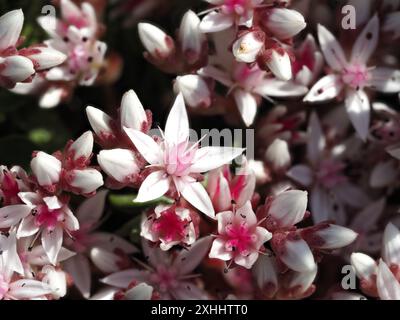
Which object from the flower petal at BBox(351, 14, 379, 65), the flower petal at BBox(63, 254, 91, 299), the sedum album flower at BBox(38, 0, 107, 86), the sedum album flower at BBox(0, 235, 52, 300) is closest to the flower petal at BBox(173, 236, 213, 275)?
the flower petal at BBox(63, 254, 91, 299)

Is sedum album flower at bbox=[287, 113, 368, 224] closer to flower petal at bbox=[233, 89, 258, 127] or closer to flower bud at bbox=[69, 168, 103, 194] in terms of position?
flower petal at bbox=[233, 89, 258, 127]

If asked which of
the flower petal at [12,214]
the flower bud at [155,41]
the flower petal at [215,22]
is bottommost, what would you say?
the flower petal at [12,214]

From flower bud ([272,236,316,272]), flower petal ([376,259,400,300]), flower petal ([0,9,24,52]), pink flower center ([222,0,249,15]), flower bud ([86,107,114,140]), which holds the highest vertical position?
flower petal ([0,9,24,52])

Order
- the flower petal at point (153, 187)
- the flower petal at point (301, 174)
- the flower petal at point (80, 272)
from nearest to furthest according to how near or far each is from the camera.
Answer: the flower petal at point (153, 187), the flower petal at point (80, 272), the flower petal at point (301, 174)

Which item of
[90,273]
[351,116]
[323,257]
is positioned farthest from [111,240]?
[351,116]

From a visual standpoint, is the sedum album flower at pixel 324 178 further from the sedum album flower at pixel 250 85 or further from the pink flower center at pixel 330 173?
the sedum album flower at pixel 250 85

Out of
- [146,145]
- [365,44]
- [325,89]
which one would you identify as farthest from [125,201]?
[365,44]

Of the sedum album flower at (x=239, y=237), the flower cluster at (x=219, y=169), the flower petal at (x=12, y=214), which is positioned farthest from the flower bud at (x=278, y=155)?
the flower petal at (x=12, y=214)
